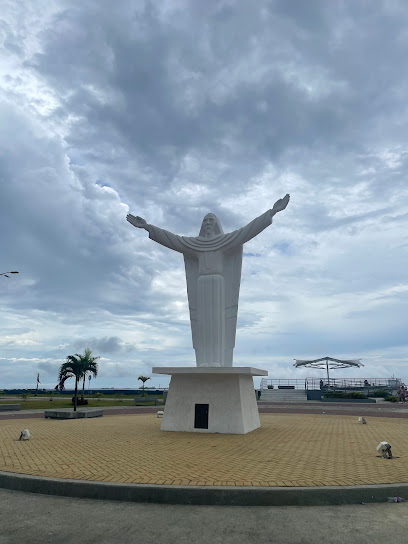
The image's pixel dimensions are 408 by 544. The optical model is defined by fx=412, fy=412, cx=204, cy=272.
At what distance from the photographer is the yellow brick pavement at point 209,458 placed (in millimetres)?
6641

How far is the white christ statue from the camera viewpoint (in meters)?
14.2

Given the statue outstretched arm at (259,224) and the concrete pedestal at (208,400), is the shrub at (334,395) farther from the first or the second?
the statue outstretched arm at (259,224)

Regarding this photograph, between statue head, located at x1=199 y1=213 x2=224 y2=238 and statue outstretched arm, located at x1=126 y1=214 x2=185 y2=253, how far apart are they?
964mm

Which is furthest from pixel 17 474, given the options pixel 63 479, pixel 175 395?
pixel 175 395

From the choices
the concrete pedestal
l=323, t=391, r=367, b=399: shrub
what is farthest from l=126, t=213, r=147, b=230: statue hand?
l=323, t=391, r=367, b=399: shrub

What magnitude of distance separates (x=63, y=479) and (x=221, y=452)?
402 cm

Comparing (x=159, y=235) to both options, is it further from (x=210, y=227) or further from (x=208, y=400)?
(x=208, y=400)

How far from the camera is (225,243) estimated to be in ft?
48.4

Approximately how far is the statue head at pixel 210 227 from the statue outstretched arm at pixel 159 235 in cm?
96

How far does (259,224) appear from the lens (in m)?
14.3

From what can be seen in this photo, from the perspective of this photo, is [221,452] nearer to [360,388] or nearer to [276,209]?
[276,209]

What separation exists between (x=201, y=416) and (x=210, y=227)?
664cm

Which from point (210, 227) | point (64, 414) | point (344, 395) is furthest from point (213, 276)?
point (344, 395)

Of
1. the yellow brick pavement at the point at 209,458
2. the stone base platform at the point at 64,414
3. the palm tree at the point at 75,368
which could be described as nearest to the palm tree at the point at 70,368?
the palm tree at the point at 75,368
